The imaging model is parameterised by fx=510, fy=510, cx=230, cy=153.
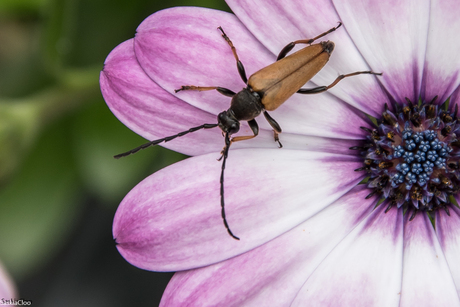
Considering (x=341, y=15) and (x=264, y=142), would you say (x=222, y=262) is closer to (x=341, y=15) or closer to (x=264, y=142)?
(x=264, y=142)

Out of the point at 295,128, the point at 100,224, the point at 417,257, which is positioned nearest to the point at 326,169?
the point at 295,128

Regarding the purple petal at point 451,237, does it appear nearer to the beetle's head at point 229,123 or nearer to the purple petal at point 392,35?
the purple petal at point 392,35

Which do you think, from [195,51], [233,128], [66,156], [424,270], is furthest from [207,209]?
[66,156]

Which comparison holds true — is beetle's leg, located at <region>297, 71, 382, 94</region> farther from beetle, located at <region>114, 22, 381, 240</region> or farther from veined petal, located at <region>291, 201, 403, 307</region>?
veined petal, located at <region>291, 201, 403, 307</region>

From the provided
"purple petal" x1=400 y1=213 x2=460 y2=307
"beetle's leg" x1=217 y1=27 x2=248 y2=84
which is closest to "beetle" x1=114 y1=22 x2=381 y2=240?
"beetle's leg" x1=217 y1=27 x2=248 y2=84

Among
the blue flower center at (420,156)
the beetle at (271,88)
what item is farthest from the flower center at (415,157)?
the beetle at (271,88)

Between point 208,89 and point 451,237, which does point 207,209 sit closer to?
point 208,89

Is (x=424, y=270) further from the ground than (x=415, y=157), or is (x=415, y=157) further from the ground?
(x=415, y=157)
